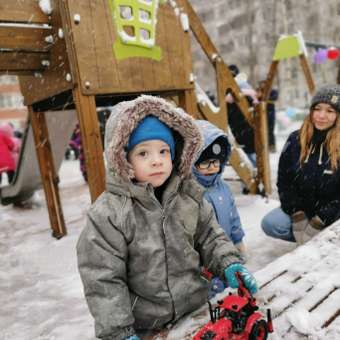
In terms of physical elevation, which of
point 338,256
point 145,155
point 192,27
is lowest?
point 338,256

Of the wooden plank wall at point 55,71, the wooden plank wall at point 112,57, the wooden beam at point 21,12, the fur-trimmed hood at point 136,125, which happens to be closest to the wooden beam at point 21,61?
the wooden plank wall at point 55,71

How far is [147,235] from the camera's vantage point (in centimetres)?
144

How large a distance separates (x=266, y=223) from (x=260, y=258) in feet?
1.13

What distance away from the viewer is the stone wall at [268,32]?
2408 centimetres

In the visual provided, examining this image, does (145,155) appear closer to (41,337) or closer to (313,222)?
(41,337)

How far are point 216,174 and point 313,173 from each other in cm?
119

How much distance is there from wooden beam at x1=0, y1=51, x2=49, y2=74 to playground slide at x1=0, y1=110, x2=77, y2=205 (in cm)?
227

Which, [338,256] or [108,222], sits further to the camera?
[338,256]

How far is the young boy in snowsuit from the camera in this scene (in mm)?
1356

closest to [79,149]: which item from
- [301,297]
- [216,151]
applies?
[216,151]

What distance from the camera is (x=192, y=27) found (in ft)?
14.9

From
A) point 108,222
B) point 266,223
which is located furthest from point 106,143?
point 266,223

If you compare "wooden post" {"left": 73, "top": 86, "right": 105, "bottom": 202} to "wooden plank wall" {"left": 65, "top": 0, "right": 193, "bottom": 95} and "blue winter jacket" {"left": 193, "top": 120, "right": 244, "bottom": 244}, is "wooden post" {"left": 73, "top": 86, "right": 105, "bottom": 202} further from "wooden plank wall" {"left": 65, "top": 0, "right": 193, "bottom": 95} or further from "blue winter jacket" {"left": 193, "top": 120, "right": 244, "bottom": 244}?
"blue winter jacket" {"left": 193, "top": 120, "right": 244, "bottom": 244}

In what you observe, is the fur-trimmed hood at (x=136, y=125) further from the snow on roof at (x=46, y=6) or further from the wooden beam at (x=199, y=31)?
the wooden beam at (x=199, y=31)
